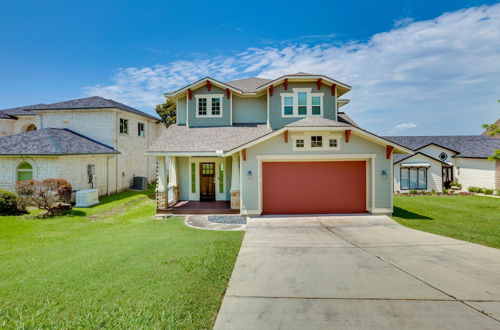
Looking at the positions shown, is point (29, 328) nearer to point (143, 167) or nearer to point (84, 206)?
point (84, 206)

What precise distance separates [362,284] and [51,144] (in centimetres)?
1921

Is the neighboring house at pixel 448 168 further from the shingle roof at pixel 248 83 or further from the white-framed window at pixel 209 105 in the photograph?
the white-framed window at pixel 209 105

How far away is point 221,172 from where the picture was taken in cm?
1441

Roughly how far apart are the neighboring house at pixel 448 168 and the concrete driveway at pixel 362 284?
14678 mm

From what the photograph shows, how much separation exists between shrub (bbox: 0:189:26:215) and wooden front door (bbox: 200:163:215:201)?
973cm

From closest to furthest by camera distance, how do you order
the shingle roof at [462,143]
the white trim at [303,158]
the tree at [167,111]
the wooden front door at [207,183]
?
the white trim at [303,158], the wooden front door at [207,183], the shingle roof at [462,143], the tree at [167,111]

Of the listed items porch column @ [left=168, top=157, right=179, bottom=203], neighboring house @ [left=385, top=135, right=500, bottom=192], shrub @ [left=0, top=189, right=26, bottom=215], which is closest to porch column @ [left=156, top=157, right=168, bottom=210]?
porch column @ [left=168, top=157, right=179, bottom=203]

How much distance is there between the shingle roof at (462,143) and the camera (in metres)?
21.6

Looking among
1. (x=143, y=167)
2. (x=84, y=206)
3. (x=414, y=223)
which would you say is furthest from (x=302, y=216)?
(x=143, y=167)

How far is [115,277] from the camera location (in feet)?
16.5

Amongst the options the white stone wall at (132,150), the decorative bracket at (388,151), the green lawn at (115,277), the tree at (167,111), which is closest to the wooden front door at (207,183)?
the green lawn at (115,277)

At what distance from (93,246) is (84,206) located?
29.2 feet

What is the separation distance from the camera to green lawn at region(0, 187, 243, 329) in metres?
3.72

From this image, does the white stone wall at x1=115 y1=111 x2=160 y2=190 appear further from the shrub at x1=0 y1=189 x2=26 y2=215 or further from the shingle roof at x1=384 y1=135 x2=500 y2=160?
the shingle roof at x1=384 y1=135 x2=500 y2=160
